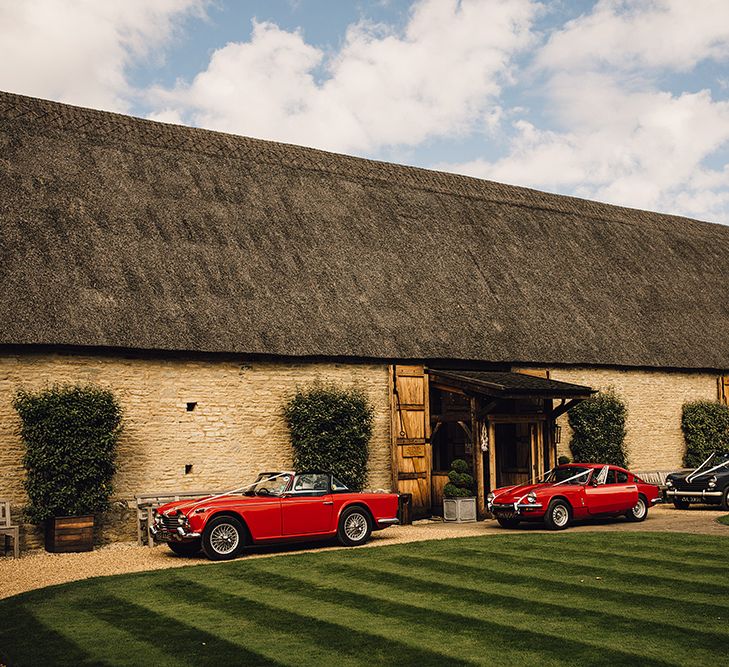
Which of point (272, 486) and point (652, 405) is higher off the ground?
point (652, 405)

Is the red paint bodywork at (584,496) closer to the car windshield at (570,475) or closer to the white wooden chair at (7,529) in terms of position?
the car windshield at (570,475)

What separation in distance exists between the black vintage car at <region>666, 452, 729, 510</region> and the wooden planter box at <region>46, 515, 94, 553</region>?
14345 mm

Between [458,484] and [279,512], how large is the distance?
21.8ft

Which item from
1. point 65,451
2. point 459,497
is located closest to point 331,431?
point 459,497

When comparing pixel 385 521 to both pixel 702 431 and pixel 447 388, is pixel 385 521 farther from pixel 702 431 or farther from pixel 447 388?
pixel 702 431

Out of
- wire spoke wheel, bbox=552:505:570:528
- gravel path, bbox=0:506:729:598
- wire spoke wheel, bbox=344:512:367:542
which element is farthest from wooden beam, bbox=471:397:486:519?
wire spoke wheel, bbox=344:512:367:542

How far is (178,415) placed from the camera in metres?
18.5

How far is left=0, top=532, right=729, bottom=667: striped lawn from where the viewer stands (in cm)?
797

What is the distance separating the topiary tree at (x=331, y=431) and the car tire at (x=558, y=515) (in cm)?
494


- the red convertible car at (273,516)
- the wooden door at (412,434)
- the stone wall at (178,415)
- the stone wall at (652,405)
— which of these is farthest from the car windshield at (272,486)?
the stone wall at (652,405)

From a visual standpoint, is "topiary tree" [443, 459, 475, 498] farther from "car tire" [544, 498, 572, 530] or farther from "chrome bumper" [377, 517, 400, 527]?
"chrome bumper" [377, 517, 400, 527]

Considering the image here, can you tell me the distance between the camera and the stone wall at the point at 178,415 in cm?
1686

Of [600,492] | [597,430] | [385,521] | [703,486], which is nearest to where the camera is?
[385,521]

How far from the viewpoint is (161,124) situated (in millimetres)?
23781
